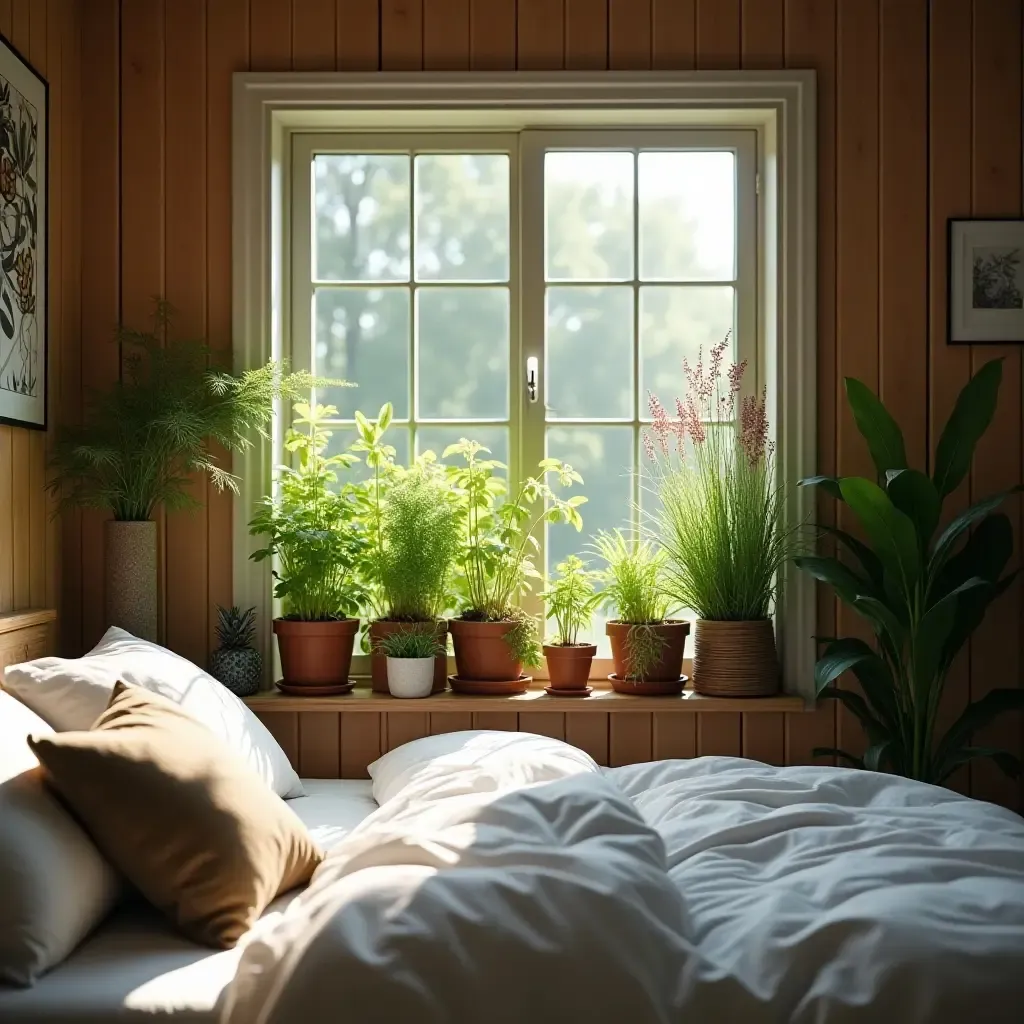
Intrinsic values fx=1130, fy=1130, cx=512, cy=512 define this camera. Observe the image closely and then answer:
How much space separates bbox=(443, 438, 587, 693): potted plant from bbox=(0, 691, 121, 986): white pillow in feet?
4.79

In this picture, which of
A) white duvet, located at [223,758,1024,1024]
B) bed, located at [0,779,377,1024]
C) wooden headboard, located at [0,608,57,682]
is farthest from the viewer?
wooden headboard, located at [0,608,57,682]

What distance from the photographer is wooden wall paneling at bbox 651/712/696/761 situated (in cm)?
328

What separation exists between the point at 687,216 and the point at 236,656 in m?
1.91

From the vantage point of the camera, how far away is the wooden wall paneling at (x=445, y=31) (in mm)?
3322

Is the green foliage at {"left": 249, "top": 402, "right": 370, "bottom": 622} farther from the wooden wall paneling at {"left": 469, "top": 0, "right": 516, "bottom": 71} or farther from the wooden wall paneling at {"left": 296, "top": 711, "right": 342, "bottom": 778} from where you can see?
the wooden wall paneling at {"left": 469, "top": 0, "right": 516, "bottom": 71}

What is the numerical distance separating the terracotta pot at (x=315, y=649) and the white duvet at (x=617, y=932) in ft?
4.41

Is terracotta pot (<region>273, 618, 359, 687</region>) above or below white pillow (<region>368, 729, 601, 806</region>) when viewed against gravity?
above

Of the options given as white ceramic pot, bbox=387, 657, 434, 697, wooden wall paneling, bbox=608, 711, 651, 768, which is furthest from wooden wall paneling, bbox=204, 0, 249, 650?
wooden wall paneling, bbox=608, 711, 651, 768

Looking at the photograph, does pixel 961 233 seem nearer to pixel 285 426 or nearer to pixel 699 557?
pixel 699 557

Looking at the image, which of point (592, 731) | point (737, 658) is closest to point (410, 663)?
point (592, 731)

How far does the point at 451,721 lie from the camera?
326 centimetres

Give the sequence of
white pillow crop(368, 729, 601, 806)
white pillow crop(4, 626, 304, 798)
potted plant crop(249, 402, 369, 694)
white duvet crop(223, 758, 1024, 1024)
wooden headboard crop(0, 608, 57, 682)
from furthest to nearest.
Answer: potted plant crop(249, 402, 369, 694), wooden headboard crop(0, 608, 57, 682), white pillow crop(368, 729, 601, 806), white pillow crop(4, 626, 304, 798), white duvet crop(223, 758, 1024, 1024)

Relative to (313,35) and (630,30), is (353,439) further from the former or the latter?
(630,30)

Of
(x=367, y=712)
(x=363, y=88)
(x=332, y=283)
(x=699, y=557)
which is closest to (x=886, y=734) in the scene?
(x=699, y=557)
